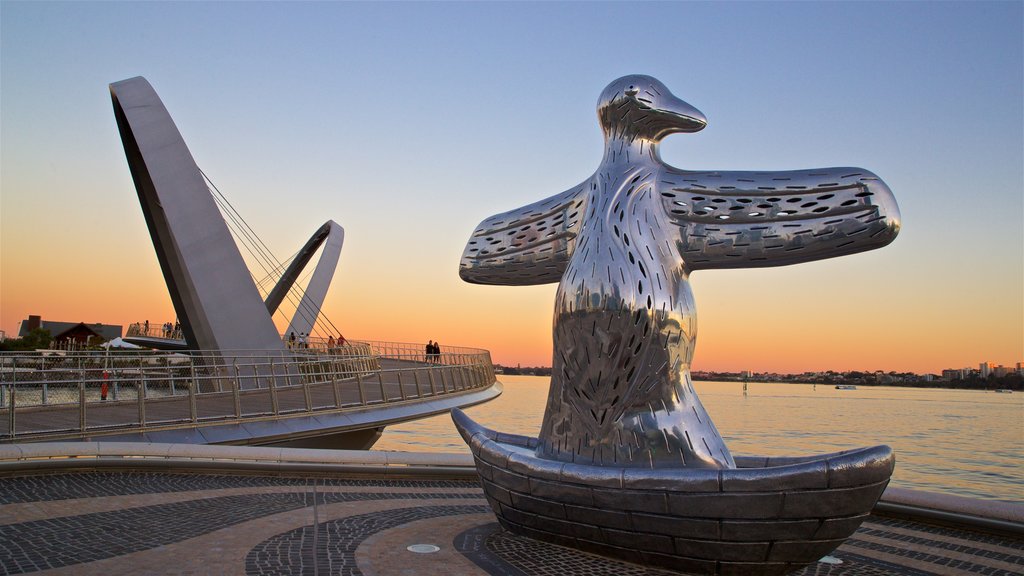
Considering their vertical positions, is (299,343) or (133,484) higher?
(299,343)

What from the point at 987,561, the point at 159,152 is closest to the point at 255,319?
the point at 159,152

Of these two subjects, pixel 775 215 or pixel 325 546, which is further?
pixel 325 546

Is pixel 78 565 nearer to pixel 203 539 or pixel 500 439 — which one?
pixel 203 539

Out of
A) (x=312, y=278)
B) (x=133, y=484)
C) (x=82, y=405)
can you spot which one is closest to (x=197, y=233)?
(x=82, y=405)

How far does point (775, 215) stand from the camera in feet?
17.2

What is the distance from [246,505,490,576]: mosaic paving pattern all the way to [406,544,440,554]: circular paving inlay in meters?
0.44

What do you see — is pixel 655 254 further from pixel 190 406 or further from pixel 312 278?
pixel 312 278

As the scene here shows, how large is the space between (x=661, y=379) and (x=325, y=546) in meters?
2.86

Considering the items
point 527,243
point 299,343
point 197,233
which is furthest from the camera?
point 299,343

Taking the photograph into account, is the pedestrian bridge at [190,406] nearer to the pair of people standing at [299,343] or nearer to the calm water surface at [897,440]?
the calm water surface at [897,440]

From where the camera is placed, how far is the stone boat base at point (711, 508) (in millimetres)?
4293

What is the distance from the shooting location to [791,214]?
517cm

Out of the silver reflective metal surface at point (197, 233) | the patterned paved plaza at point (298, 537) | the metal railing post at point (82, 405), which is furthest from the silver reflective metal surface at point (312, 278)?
the patterned paved plaza at point (298, 537)

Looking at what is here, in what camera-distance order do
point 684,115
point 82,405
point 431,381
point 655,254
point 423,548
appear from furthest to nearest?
point 431,381, point 82,405, point 684,115, point 423,548, point 655,254
